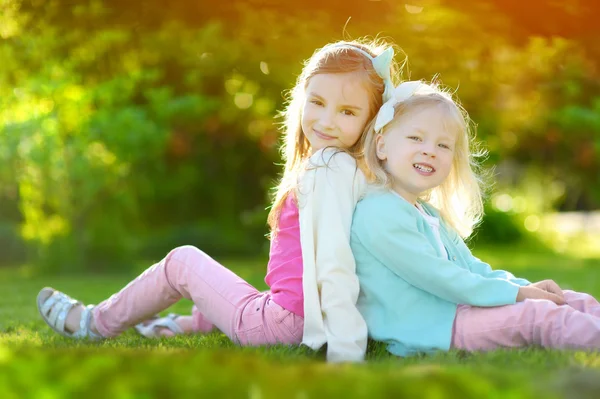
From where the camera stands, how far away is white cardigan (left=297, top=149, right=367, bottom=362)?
9.68ft

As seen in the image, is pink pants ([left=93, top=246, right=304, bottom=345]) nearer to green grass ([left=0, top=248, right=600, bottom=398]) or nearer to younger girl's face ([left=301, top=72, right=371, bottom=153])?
younger girl's face ([left=301, top=72, right=371, bottom=153])

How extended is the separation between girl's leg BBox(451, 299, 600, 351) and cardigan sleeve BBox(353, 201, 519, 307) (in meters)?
0.06

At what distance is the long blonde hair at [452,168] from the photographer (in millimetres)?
3266

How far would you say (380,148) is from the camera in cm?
329

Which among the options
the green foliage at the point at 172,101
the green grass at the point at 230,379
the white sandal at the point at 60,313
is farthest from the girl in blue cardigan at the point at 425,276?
the green foliage at the point at 172,101

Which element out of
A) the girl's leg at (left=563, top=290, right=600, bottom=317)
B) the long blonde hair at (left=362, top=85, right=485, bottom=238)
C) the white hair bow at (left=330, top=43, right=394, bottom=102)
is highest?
the white hair bow at (left=330, top=43, right=394, bottom=102)

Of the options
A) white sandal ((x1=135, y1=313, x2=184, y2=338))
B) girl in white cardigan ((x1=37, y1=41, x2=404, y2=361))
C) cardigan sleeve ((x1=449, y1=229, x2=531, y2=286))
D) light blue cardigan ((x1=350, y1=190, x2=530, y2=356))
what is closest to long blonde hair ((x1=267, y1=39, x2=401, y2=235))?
girl in white cardigan ((x1=37, y1=41, x2=404, y2=361))

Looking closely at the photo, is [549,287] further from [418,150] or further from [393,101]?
[393,101]

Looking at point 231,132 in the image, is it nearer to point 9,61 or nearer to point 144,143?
point 144,143

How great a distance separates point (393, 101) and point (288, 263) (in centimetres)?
76

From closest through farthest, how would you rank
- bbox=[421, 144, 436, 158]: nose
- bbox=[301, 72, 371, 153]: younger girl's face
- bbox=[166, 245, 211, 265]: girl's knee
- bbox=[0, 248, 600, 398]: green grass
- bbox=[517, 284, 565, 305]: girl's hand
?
1. bbox=[0, 248, 600, 398]: green grass
2. bbox=[517, 284, 565, 305]: girl's hand
3. bbox=[421, 144, 436, 158]: nose
4. bbox=[301, 72, 371, 153]: younger girl's face
5. bbox=[166, 245, 211, 265]: girl's knee

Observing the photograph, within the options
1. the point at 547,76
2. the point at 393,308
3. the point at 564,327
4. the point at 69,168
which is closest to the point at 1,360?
the point at 393,308

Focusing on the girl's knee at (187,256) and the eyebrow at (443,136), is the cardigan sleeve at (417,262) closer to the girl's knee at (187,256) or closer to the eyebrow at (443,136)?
the eyebrow at (443,136)

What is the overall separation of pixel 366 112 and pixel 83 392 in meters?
2.00
